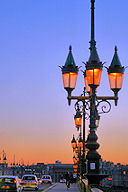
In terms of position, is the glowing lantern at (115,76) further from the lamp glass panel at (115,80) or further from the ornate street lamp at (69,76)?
the ornate street lamp at (69,76)

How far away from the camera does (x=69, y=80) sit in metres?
13.6

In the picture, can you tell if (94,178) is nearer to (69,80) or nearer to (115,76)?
(115,76)

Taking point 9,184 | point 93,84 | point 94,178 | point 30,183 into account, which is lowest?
point 30,183

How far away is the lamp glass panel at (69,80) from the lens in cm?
1352

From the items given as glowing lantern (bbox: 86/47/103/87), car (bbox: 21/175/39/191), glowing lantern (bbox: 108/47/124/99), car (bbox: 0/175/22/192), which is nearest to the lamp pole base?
glowing lantern (bbox: 86/47/103/87)

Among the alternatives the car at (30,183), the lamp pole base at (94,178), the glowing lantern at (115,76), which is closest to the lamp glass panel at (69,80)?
the glowing lantern at (115,76)

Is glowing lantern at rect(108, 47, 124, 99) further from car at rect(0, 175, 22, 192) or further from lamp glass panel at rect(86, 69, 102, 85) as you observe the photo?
car at rect(0, 175, 22, 192)

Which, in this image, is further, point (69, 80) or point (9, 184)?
point (9, 184)

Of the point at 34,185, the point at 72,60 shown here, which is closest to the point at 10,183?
the point at 72,60

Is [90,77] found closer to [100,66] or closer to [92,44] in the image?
[100,66]

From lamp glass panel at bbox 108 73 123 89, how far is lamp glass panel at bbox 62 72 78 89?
1.20m

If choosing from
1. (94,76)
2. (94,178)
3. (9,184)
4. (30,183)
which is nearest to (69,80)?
(94,76)

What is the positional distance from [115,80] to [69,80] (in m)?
1.50

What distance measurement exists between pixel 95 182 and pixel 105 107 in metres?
2.67
